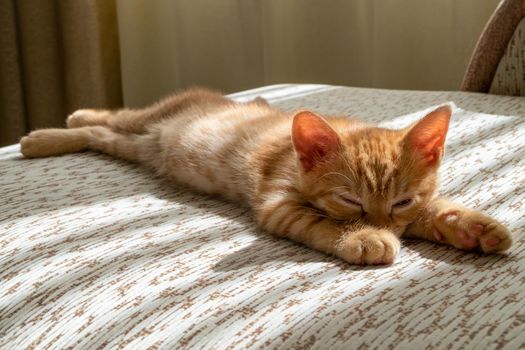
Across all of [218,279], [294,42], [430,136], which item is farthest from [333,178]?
[294,42]

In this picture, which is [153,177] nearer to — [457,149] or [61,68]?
[457,149]

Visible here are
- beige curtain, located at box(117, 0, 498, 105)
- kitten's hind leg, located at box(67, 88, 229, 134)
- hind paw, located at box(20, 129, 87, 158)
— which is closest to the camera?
hind paw, located at box(20, 129, 87, 158)

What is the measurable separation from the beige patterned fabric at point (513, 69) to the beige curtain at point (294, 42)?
0.69m

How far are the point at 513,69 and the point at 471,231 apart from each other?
1183 millimetres

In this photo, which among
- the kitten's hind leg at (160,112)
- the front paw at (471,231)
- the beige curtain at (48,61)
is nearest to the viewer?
the front paw at (471,231)

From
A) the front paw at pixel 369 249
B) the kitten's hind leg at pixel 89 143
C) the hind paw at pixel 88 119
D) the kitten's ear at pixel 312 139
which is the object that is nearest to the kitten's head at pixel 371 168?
the kitten's ear at pixel 312 139

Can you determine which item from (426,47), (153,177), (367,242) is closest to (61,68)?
(426,47)

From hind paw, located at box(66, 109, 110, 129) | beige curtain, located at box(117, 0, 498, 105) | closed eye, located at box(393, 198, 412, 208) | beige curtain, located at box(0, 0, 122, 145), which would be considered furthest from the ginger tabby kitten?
beige curtain, located at box(0, 0, 122, 145)

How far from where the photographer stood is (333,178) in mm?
1215

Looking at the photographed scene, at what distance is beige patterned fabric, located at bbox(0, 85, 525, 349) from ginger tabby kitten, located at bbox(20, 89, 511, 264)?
3 cm

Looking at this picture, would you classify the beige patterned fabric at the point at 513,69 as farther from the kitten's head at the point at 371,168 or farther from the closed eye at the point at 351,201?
the closed eye at the point at 351,201

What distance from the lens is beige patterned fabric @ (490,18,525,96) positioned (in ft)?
6.75

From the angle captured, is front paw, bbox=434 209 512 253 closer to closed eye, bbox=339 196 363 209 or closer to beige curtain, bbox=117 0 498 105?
closed eye, bbox=339 196 363 209

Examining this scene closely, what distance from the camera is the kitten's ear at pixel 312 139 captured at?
122 centimetres
